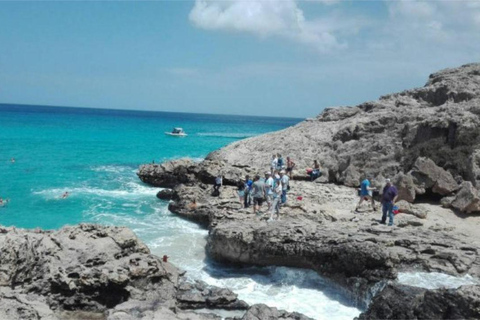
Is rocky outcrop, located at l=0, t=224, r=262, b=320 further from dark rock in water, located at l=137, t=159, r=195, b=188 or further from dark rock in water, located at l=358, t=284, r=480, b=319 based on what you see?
dark rock in water, located at l=137, t=159, r=195, b=188

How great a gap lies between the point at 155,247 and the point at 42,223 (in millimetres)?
7587

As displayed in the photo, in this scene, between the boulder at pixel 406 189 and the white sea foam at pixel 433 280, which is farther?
the boulder at pixel 406 189

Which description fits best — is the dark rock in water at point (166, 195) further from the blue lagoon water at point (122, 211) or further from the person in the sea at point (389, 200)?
the person in the sea at point (389, 200)

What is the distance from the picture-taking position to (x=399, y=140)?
28281mm

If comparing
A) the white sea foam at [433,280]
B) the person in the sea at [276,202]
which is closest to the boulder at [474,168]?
the white sea foam at [433,280]

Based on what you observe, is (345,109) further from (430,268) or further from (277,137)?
(430,268)

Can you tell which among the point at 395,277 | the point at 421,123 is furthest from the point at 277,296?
the point at 421,123

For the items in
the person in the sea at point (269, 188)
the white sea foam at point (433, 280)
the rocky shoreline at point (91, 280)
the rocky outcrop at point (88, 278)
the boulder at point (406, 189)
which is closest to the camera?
the rocky shoreline at point (91, 280)

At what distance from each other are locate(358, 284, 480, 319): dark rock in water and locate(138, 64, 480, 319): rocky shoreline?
0.02 metres

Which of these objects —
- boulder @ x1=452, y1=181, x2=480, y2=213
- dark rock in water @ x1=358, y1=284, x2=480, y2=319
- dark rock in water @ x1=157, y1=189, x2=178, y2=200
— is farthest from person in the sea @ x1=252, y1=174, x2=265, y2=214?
dark rock in water @ x1=157, y1=189, x2=178, y2=200

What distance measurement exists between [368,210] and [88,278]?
42.3ft

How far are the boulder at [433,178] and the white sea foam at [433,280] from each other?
896cm

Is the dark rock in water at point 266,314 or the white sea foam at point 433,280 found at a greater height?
the white sea foam at point 433,280

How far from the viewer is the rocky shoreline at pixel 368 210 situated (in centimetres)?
1441
